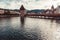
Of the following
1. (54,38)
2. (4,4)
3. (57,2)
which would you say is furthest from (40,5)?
(54,38)

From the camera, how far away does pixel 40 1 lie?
21.9m

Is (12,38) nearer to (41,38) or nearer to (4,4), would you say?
(41,38)

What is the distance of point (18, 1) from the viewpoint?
71.1 ft

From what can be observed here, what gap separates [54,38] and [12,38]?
8.38 feet

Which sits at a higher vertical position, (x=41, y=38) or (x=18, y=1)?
(x=18, y=1)

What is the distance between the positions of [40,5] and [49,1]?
1087 mm

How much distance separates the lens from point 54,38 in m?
12.0

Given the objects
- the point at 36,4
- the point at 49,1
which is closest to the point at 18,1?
the point at 36,4

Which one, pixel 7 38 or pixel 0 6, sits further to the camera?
pixel 0 6

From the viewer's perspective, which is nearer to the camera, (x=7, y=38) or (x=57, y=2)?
(x=7, y=38)

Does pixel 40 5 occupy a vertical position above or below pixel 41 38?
above

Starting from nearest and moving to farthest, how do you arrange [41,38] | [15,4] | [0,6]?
1. [41,38]
2. [15,4]
3. [0,6]

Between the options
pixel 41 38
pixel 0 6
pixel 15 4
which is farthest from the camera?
pixel 0 6

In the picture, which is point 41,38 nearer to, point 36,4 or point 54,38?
point 54,38
